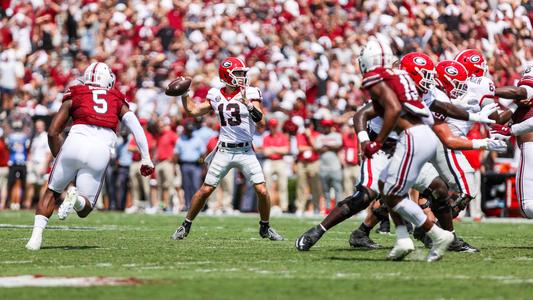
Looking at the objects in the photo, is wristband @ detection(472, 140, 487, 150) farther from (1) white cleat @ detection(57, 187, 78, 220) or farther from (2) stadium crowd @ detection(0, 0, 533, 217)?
(2) stadium crowd @ detection(0, 0, 533, 217)

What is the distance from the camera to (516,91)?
1109 cm

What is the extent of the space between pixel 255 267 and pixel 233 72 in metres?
4.20

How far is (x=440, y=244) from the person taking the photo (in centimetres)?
901

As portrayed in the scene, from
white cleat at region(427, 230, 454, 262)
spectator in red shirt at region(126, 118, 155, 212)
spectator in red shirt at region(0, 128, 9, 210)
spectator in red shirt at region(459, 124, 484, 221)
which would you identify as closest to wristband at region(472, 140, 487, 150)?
white cleat at region(427, 230, 454, 262)

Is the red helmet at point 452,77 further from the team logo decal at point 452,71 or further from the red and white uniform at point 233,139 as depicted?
the red and white uniform at point 233,139

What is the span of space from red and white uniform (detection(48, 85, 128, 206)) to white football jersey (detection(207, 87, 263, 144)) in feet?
6.64

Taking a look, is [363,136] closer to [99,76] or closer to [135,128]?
[135,128]

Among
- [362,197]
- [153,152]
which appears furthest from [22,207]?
[362,197]

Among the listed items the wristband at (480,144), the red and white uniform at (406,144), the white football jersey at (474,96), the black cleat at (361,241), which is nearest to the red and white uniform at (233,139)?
the black cleat at (361,241)

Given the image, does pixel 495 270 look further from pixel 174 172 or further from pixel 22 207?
pixel 22 207

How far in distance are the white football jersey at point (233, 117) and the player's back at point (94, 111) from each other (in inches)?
77.7

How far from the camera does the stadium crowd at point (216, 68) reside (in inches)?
861

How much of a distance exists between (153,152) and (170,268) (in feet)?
48.9

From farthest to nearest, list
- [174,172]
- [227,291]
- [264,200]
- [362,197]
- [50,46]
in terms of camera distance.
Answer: [50,46] → [174,172] → [264,200] → [362,197] → [227,291]
